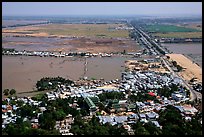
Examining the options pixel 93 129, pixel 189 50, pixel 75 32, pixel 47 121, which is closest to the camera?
pixel 93 129

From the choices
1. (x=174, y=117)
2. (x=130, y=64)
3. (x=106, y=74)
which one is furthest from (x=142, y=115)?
(x=130, y=64)

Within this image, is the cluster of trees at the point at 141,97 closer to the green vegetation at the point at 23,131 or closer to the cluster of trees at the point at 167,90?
the cluster of trees at the point at 167,90

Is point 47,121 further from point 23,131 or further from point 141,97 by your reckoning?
point 141,97

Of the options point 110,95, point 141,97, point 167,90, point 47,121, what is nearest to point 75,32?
point 167,90

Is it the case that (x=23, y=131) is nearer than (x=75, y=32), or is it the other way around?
(x=23, y=131)

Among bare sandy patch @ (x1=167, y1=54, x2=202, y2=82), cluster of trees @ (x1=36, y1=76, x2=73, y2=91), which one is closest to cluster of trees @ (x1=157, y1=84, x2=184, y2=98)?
bare sandy patch @ (x1=167, y1=54, x2=202, y2=82)

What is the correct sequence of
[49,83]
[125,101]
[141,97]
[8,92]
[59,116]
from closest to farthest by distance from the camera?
[59,116]
[125,101]
[141,97]
[8,92]
[49,83]
